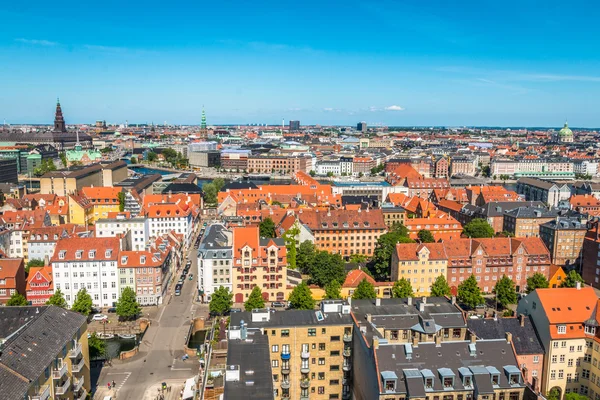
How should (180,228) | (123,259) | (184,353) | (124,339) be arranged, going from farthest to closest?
(180,228)
(123,259)
(124,339)
(184,353)

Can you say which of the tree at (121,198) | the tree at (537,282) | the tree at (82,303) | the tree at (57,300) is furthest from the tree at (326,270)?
the tree at (121,198)

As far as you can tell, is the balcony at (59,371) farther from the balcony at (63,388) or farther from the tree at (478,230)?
the tree at (478,230)

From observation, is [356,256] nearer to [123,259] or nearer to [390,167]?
[123,259]

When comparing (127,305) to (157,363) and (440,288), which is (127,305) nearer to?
(157,363)

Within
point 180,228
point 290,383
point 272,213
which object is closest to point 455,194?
point 272,213

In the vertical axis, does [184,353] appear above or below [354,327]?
below

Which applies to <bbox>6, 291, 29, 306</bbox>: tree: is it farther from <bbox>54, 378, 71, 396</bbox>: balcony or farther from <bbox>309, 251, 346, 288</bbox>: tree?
<bbox>309, 251, 346, 288</bbox>: tree

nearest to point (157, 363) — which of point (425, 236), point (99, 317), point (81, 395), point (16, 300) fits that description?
point (81, 395)
